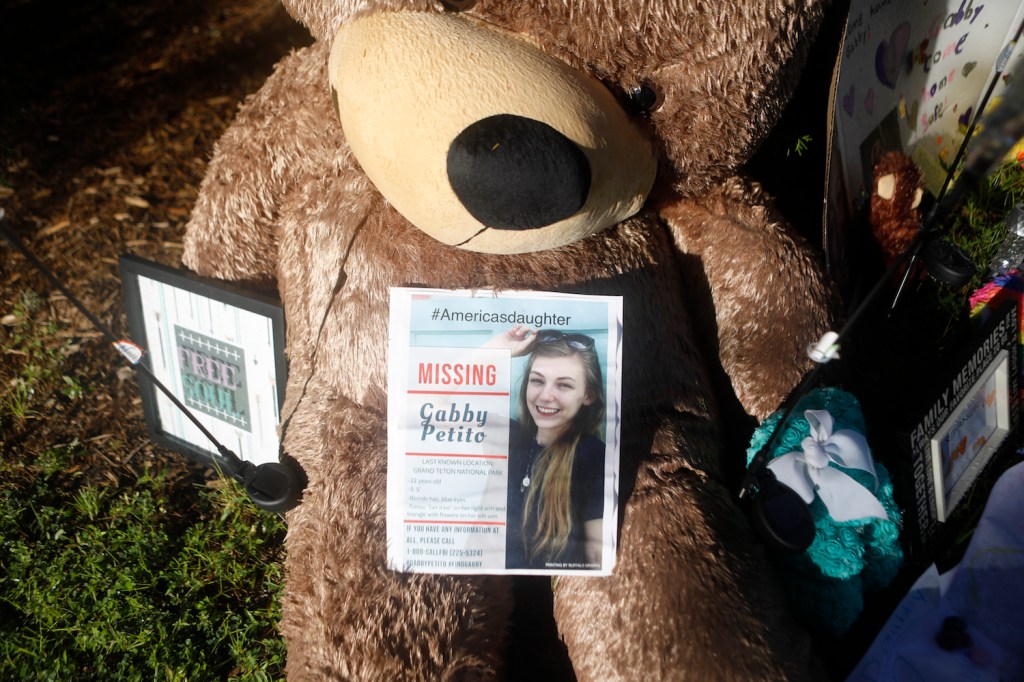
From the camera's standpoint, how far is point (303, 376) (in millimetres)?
1377

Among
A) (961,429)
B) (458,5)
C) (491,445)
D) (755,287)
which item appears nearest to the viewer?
(458,5)

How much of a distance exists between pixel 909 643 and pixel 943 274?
2.21 ft

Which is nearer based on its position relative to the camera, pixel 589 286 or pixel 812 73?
pixel 589 286

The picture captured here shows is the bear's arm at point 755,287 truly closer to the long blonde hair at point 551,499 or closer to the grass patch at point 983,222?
the long blonde hair at point 551,499

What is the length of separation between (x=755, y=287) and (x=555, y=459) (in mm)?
507

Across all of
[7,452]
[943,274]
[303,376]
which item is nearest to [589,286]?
[303,376]

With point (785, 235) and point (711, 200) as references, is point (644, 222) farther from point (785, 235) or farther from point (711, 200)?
point (785, 235)

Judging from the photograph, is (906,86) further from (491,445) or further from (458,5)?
(491,445)

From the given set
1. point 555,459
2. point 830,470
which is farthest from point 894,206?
point 555,459

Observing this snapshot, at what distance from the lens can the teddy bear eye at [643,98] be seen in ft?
3.72

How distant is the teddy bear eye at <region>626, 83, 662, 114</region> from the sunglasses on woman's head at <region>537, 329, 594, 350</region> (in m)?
0.37

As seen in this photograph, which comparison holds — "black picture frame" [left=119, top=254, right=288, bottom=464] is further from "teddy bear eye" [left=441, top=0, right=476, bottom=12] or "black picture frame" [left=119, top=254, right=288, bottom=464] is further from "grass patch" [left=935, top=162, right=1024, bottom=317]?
"grass patch" [left=935, top=162, right=1024, bottom=317]

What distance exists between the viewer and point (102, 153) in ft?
7.88

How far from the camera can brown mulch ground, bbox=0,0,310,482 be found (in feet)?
6.18
